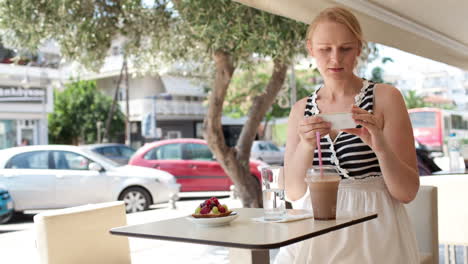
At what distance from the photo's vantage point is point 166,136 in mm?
32688

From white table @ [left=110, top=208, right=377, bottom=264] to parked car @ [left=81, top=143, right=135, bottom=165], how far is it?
1332 cm

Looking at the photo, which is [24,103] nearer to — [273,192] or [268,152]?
[268,152]

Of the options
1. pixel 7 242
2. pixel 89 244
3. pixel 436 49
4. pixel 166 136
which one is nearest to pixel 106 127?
pixel 166 136

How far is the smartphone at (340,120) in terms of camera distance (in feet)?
5.58

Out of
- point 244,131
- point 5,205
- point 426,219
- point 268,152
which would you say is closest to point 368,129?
point 426,219

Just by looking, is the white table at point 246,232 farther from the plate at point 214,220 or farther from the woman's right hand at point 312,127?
the woman's right hand at point 312,127

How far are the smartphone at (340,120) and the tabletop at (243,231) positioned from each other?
29 cm

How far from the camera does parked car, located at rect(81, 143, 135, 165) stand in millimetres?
14898

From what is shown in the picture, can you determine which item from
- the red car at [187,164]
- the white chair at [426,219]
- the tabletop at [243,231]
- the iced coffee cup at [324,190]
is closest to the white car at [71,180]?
the red car at [187,164]

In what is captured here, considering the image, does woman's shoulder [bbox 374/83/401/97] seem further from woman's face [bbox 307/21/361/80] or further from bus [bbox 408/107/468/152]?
bus [bbox 408/107/468/152]

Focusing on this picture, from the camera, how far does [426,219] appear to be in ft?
10.9

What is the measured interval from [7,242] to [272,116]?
2145 cm

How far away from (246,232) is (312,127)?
0.38 meters

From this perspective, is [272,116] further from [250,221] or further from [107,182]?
[250,221]
